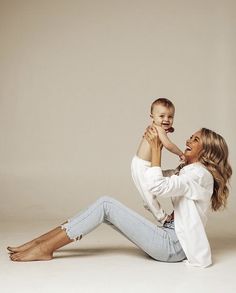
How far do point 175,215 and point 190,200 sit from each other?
14 cm

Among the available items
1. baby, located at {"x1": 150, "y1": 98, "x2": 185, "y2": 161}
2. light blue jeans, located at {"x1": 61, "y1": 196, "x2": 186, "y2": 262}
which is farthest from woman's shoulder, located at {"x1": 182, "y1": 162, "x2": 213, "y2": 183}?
light blue jeans, located at {"x1": 61, "y1": 196, "x2": 186, "y2": 262}

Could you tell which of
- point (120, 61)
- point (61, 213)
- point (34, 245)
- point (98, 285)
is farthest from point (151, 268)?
point (120, 61)

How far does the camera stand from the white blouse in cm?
356

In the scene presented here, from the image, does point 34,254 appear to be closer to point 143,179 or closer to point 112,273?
point 112,273

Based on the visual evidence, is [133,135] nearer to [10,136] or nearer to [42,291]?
[10,136]

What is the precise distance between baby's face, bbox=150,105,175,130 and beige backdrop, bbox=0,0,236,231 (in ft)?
8.81

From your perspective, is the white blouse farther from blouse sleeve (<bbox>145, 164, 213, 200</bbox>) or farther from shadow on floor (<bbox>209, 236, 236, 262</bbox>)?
shadow on floor (<bbox>209, 236, 236, 262</bbox>)

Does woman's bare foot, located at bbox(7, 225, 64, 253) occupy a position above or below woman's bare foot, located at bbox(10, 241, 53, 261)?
above

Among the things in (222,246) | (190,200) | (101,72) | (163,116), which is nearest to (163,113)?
(163,116)

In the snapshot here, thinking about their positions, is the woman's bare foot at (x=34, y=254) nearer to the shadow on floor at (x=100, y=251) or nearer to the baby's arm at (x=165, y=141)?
the shadow on floor at (x=100, y=251)

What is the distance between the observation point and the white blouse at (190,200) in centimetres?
356

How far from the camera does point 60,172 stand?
253 inches

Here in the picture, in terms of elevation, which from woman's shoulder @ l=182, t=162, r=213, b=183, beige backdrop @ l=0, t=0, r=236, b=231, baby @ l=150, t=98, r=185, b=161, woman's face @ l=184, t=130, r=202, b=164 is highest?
beige backdrop @ l=0, t=0, r=236, b=231

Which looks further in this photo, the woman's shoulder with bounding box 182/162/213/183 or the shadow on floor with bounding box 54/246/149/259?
the shadow on floor with bounding box 54/246/149/259
